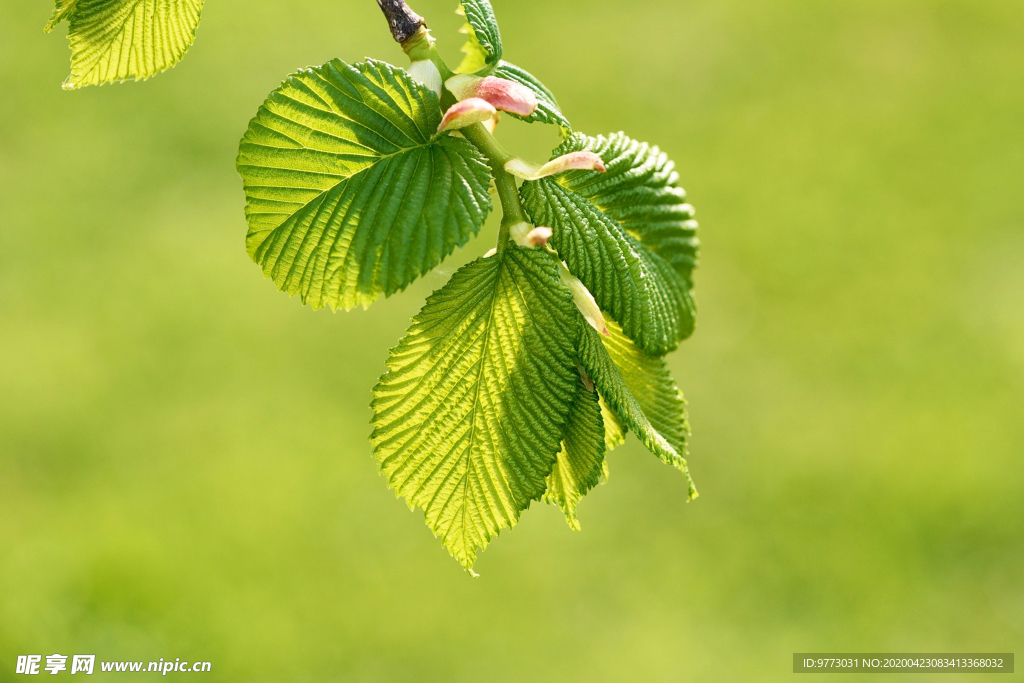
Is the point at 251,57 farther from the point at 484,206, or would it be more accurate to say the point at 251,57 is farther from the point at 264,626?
the point at 484,206

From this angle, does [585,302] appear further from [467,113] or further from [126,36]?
[126,36]

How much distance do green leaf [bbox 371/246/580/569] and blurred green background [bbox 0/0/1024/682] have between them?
197 cm

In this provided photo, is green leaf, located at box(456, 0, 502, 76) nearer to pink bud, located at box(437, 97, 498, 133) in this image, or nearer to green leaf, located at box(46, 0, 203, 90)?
pink bud, located at box(437, 97, 498, 133)

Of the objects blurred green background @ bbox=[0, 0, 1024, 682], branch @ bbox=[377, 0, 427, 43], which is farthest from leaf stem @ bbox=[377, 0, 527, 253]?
blurred green background @ bbox=[0, 0, 1024, 682]

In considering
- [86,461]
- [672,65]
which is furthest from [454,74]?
[672,65]

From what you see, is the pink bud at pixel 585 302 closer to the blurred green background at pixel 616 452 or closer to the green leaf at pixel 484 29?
the green leaf at pixel 484 29

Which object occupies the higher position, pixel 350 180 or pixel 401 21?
pixel 401 21

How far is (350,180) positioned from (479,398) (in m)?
0.18

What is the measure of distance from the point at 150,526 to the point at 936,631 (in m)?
2.23

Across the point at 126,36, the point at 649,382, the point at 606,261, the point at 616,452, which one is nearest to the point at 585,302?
the point at 606,261

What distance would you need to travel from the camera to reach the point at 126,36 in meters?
0.84

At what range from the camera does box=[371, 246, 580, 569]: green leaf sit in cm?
68

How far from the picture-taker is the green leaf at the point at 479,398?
2.23 ft

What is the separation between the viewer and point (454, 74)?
72 centimetres
